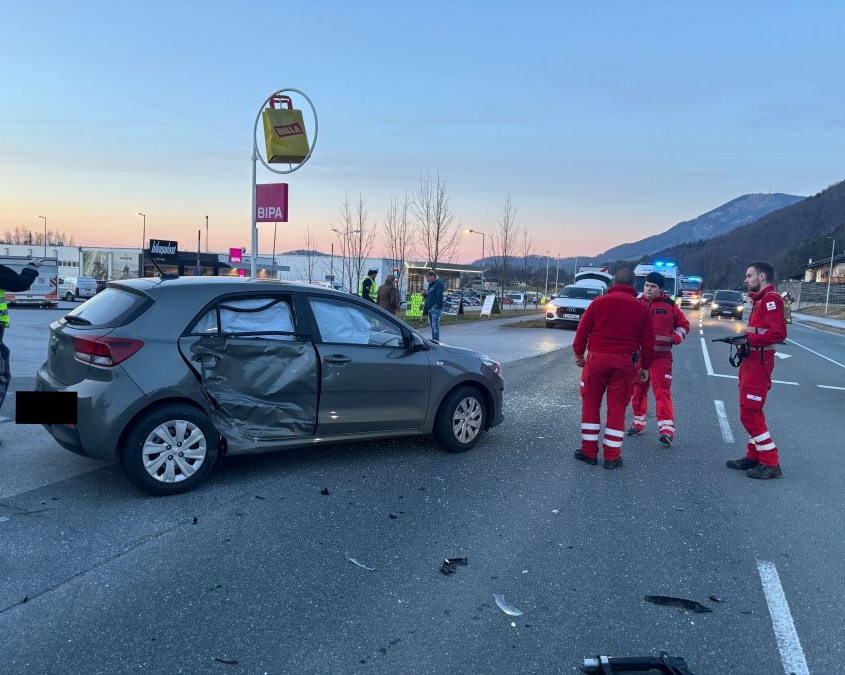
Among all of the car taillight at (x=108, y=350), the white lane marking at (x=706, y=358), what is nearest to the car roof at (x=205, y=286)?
the car taillight at (x=108, y=350)

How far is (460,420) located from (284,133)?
8.58m

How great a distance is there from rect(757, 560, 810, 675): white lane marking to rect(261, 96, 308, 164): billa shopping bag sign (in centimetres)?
1099

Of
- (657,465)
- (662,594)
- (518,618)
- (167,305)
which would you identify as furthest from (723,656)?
(167,305)

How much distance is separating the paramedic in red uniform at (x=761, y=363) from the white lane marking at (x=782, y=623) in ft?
6.59

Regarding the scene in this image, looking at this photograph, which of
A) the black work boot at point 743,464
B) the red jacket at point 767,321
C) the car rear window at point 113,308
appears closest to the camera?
the car rear window at point 113,308

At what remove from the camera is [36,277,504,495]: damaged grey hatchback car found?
172 inches

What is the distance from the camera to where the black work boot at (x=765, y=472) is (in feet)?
18.2

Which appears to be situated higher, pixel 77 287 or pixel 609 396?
pixel 609 396

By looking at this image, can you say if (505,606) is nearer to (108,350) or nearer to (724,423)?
(108,350)

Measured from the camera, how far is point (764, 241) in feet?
514

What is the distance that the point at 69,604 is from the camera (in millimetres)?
3109

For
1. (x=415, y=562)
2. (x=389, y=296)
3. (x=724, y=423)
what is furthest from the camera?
(x=389, y=296)

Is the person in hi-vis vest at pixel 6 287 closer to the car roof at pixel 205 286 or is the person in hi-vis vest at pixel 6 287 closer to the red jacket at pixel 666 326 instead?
the car roof at pixel 205 286

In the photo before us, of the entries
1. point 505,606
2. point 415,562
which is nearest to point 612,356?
point 415,562
